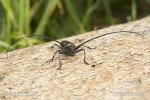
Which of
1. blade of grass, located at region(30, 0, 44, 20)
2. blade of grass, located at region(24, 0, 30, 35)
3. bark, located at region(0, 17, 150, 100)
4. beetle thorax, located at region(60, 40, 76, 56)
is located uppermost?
blade of grass, located at region(30, 0, 44, 20)

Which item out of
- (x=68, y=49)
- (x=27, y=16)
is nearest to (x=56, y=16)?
(x=27, y=16)

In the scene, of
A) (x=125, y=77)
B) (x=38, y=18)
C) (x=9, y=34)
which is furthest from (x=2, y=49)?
(x=125, y=77)

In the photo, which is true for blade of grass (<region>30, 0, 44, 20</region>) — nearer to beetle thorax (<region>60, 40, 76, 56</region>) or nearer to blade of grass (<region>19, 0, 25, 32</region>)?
blade of grass (<region>19, 0, 25, 32</region>)

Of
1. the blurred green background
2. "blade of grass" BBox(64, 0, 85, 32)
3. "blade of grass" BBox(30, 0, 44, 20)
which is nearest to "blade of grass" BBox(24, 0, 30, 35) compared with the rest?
the blurred green background

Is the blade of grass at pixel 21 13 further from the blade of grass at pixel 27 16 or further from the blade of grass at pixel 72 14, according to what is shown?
the blade of grass at pixel 72 14

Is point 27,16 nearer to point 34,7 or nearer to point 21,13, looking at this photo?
point 21,13

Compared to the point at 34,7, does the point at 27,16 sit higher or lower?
lower
